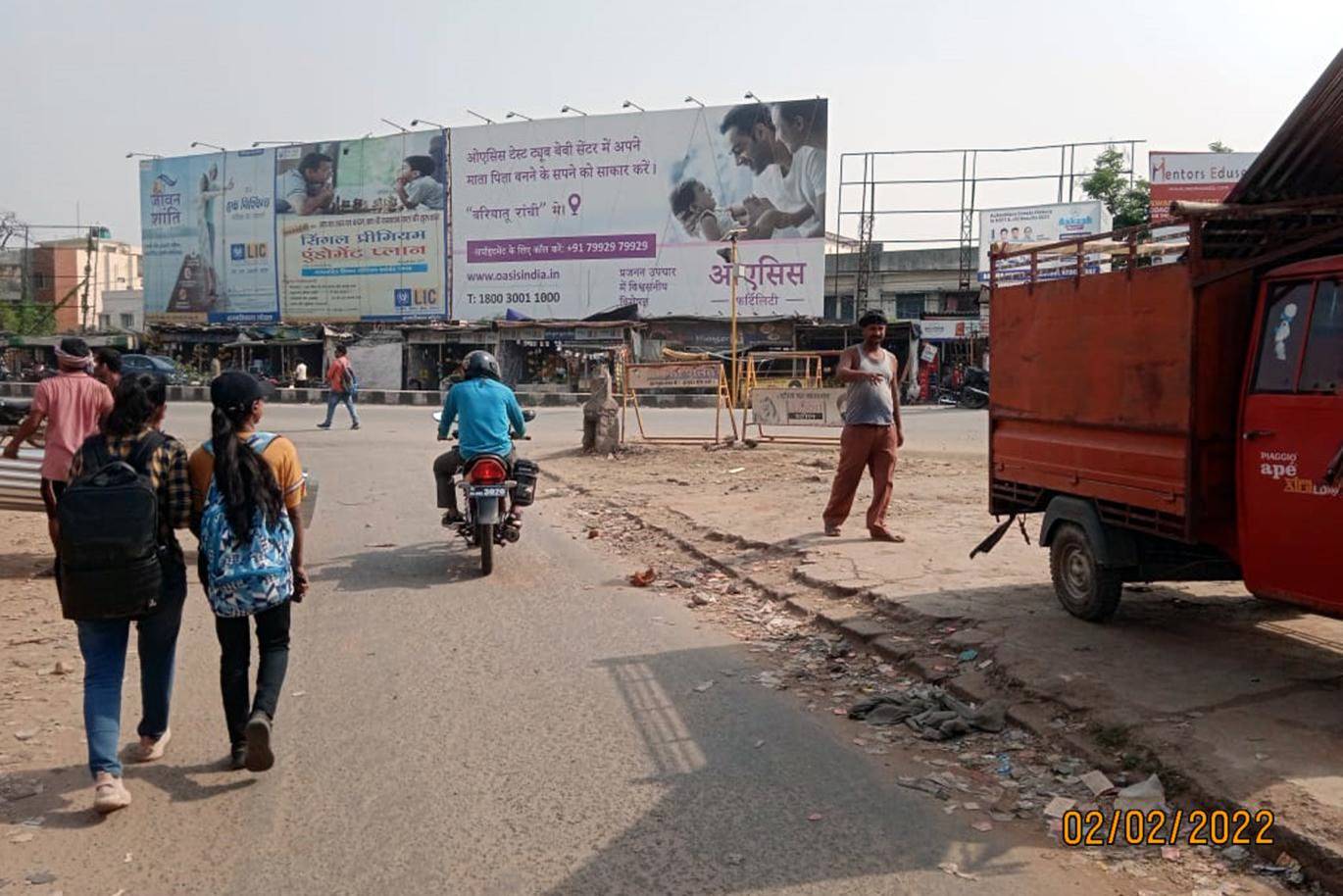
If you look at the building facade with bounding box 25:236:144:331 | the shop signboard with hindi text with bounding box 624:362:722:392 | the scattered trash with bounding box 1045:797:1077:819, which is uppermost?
the building facade with bounding box 25:236:144:331

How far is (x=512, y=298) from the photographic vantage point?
43688 millimetres

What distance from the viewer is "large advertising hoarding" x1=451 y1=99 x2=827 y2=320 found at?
39406 mm

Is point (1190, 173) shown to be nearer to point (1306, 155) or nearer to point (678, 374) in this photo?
point (678, 374)

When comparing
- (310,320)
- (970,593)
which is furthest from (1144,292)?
(310,320)

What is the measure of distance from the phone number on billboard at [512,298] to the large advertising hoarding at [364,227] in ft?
4.87

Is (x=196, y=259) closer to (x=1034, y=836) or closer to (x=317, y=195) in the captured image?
(x=317, y=195)

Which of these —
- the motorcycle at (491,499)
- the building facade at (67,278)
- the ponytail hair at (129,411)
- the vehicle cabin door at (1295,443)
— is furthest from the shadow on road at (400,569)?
the building facade at (67,278)

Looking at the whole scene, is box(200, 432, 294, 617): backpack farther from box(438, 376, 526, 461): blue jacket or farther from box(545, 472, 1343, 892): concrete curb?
box(438, 376, 526, 461): blue jacket

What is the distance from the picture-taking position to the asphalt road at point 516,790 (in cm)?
359

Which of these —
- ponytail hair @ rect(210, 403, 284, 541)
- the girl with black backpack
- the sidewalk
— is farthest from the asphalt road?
ponytail hair @ rect(210, 403, 284, 541)

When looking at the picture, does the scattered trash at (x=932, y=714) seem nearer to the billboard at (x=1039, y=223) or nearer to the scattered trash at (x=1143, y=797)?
the scattered trash at (x=1143, y=797)

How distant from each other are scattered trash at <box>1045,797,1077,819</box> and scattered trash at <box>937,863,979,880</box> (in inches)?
24.3

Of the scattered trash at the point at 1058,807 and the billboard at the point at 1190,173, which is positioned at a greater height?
the billboard at the point at 1190,173

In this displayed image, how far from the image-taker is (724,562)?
9.02m
